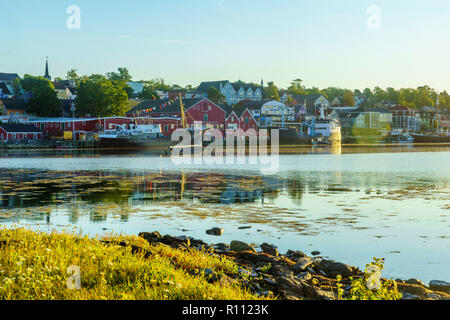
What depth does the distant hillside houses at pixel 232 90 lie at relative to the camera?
6539 inches

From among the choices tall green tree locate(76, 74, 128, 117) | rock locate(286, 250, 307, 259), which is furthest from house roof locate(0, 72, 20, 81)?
rock locate(286, 250, 307, 259)

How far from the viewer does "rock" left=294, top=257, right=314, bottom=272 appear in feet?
34.5

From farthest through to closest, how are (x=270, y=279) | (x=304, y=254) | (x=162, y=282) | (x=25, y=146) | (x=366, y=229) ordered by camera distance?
(x=25, y=146) < (x=366, y=229) < (x=304, y=254) < (x=270, y=279) < (x=162, y=282)

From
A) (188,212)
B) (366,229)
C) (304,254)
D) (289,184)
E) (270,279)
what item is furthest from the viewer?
(289,184)

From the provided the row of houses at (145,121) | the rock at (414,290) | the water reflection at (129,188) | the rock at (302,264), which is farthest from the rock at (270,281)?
the row of houses at (145,121)

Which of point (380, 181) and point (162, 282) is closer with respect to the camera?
point (162, 282)

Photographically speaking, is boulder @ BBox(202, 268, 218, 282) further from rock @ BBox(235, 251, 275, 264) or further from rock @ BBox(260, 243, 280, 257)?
rock @ BBox(260, 243, 280, 257)

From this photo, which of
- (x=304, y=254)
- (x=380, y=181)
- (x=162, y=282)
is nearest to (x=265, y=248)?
(x=304, y=254)

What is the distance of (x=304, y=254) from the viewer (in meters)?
12.2

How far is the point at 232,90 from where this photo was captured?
167 metres

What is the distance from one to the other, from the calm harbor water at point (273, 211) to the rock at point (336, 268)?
3.51ft

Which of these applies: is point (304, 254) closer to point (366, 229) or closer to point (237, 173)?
point (366, 229)

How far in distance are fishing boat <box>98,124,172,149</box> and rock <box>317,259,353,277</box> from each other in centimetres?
7926

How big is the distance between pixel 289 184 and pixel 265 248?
17853 mm
